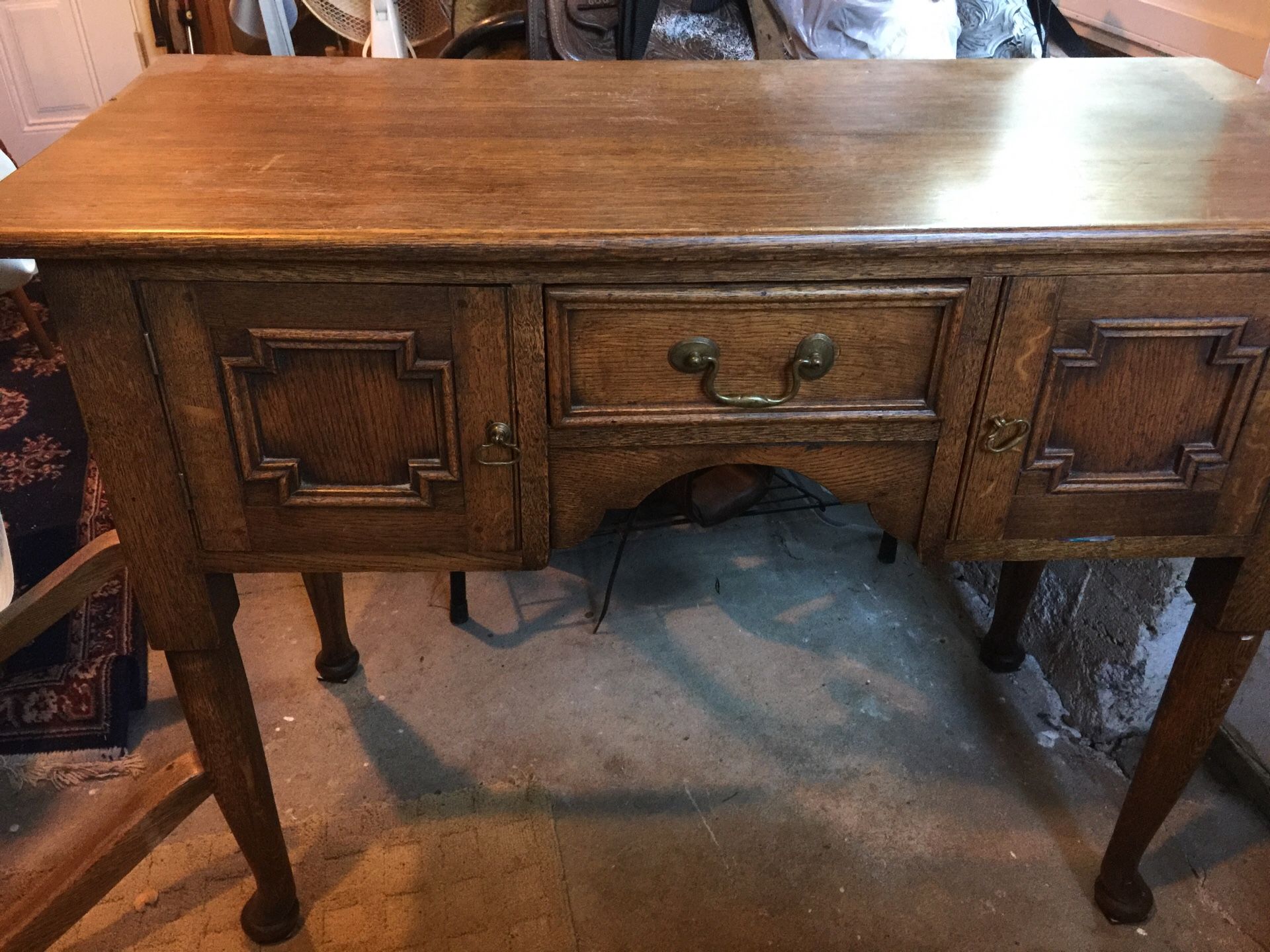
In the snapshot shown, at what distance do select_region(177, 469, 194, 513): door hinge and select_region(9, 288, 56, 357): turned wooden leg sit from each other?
1960mm

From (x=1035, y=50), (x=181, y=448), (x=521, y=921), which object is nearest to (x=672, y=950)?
(x=521, y=921)

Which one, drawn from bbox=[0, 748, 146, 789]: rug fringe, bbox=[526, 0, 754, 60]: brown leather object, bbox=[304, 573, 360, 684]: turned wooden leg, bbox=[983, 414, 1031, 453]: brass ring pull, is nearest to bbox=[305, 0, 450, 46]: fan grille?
bbox=[526, 0, 754, 60]: brown leather object

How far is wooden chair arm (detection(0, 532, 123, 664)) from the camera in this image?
1269mm

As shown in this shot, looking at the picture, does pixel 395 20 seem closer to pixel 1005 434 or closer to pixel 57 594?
pixel 57 594

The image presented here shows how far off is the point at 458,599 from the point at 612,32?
3.44 ft

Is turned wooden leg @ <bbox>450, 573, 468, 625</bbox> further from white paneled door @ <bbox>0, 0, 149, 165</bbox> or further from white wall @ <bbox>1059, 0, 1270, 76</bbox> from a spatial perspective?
white paneled door @ <bbox>0, 0, 149, 165</bbox>

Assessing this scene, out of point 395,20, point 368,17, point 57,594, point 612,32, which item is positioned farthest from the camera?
point 368,17

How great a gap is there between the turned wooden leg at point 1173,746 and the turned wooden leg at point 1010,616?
0.41 meters

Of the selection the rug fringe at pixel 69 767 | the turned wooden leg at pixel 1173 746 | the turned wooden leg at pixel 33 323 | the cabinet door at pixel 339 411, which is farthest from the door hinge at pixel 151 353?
the turned wooden leg at pixel 33 323

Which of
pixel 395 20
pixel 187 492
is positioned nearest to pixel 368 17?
pixel 395 20

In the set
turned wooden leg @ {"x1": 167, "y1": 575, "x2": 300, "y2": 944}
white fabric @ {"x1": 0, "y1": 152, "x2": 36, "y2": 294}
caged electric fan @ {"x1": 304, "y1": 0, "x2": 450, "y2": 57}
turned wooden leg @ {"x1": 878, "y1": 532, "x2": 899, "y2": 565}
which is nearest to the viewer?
turned wooden leg @ {"x1": 167, "y1": 575, "x2": 300, "y2": 944}

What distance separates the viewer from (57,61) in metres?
3.41

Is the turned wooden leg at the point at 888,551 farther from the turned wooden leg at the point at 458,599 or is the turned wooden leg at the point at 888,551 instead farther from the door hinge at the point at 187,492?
the door hinge at the point at 187,492

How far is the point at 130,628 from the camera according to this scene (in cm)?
182
